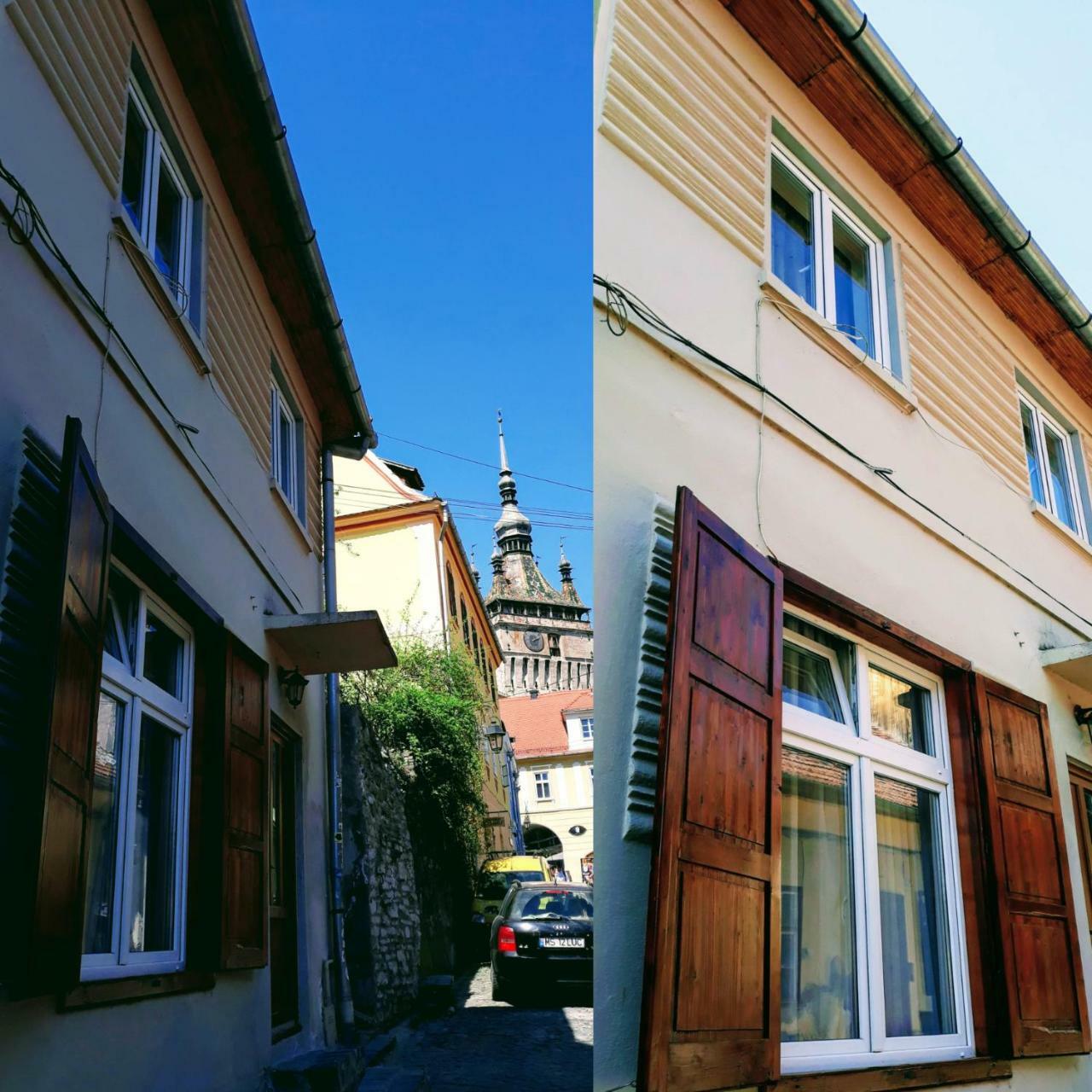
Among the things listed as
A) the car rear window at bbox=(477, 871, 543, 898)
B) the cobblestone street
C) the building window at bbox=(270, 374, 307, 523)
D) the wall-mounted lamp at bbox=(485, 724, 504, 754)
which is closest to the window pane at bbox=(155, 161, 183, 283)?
the building window at bbox=(270, 374, 307, 523)

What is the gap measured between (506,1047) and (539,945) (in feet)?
11.2

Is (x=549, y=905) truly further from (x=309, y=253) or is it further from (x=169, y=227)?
(x=169, y=227)

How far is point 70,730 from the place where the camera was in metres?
3.24

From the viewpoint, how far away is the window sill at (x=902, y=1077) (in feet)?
12.1

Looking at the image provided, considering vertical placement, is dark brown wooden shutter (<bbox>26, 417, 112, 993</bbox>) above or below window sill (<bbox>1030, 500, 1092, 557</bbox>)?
below

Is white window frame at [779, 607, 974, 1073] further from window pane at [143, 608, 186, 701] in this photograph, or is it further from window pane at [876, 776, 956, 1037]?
window pane at [143, 608, 186, 701]

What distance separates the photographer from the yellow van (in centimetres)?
1722

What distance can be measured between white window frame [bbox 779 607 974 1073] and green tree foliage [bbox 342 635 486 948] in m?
10.3

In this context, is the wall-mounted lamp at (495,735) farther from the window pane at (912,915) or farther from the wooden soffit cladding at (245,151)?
the window pane at (912,915)

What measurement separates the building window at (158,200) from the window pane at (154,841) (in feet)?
6.97

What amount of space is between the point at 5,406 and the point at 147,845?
81.6 inches

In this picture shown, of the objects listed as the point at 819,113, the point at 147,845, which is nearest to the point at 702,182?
the point at 819,113

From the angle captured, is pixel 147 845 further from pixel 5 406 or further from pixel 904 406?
pixel 904 406

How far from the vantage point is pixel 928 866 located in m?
5.00
